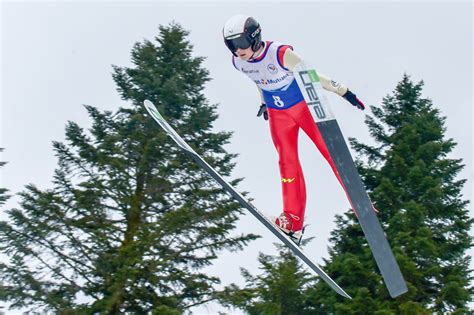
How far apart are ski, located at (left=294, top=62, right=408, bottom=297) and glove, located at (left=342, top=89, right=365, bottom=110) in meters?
0.33

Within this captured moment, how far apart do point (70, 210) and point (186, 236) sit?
1784mm

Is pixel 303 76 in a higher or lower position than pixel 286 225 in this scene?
higher

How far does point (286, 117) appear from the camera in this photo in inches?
302

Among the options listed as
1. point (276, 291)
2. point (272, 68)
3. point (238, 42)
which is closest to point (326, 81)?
point (272, 68)

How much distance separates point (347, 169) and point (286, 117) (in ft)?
3.26

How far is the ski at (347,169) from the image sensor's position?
685 cm

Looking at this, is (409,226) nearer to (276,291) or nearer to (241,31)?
(276,291)

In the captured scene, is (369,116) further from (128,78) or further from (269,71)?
(269,71)

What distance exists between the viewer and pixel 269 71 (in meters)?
7.37

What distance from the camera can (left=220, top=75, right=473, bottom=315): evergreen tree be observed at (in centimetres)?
1205

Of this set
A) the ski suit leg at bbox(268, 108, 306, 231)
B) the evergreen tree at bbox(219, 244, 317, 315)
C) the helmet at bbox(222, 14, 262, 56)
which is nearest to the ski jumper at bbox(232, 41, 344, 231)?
the ski suit leg at bbox(268, 108, 306, 231)

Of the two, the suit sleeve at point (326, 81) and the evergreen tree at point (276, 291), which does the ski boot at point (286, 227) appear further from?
the evergreen tree at point (276, 291)

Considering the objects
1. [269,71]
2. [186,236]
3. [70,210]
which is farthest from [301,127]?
[70,210]

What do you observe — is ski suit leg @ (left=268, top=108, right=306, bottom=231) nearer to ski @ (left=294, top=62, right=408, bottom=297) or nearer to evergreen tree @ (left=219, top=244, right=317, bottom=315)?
ski @ (left=294, top=62, right=408, bottom=297)
